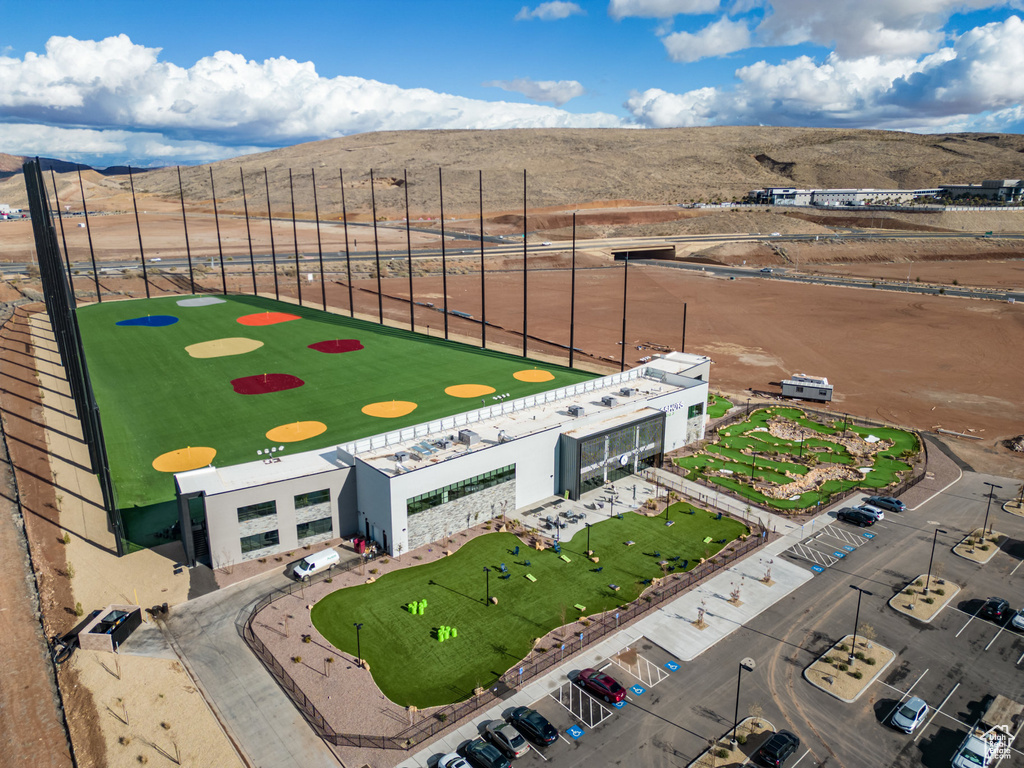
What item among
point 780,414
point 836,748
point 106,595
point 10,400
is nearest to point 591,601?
point 836,748

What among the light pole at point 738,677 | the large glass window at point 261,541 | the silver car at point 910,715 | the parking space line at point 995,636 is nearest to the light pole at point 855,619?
the silver car at point 910,715

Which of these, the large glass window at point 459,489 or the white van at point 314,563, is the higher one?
the large glass window at point 459,489

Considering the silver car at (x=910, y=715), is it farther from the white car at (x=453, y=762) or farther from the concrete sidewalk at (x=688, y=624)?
the white car at (x=453, y=762)

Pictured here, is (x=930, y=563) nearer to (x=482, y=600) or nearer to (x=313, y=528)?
(x=482, y=600)

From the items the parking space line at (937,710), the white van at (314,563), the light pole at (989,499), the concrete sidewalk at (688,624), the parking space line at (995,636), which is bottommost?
the parking space line at (995,636)

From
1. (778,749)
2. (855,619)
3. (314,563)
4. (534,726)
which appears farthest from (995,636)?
(314,563)

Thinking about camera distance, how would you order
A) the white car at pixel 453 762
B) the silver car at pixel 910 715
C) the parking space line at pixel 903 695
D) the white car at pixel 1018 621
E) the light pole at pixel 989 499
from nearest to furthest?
the white car at pixel 453 762 < the silver car at pixel 910 715 < the parking space line at pixel 903 695 < the white car at pixel 1018 621 < the light pole at pixel 989 499

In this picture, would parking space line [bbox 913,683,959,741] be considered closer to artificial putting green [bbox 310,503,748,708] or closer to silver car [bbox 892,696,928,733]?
silver car [bbox 892,696,928,733]
